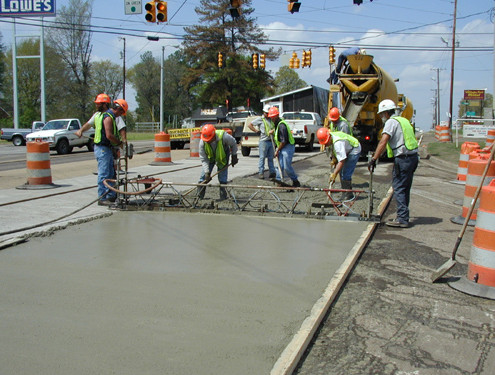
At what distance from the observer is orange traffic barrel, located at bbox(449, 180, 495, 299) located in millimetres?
4414

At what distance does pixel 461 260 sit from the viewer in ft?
18.0

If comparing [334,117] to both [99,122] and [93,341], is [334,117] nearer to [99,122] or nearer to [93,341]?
[99,122]

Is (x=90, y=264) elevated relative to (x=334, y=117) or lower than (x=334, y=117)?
lower

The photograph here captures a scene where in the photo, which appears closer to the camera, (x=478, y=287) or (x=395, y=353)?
(x=395, y=353)

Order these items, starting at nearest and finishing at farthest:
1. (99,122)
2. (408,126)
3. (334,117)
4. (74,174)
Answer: (408,126), (99,122), (334,117), (74,174)

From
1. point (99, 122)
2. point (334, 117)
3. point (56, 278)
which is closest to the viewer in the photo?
point (56, 278)

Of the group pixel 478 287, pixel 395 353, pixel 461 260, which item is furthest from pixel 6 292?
pixel 461 260

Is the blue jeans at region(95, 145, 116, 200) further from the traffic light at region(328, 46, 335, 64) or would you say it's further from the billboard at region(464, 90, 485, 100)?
the billboard at region(464, 90, 485, 100)

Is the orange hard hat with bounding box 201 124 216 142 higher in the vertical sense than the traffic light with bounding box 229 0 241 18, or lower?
lower

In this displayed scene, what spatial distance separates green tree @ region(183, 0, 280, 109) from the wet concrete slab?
144 ft

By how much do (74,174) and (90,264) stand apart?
30.4 ft

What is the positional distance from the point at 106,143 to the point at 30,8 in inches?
1038

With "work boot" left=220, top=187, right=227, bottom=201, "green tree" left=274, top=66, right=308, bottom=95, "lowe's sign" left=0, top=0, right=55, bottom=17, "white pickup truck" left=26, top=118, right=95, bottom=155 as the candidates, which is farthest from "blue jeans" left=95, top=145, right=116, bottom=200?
"green tree" left=274, top=66, right=308, bottom=95

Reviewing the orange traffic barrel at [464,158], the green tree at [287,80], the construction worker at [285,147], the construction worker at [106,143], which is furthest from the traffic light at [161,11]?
the green tree at [287,80]
